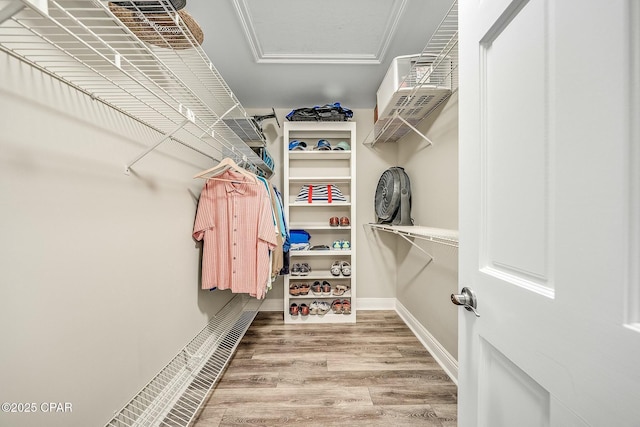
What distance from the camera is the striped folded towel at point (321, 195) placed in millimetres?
2494

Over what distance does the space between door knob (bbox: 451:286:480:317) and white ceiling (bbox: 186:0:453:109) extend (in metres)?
1.54

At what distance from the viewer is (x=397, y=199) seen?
2.18m

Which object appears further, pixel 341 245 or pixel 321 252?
pixel 341 245

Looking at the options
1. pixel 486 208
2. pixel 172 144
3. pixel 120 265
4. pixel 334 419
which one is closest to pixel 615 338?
pixel 486 208

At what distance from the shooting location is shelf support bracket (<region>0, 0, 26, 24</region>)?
0.44 m

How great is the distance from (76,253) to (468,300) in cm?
132

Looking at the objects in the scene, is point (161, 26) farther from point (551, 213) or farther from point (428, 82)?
point (428, 82)

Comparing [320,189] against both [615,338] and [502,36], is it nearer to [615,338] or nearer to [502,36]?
[502,36]

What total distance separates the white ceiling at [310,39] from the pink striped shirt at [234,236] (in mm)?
914

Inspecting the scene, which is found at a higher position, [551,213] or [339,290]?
[551,213]

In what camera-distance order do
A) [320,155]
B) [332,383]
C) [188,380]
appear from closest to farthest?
[188,380] < [332,383] < [320,155]

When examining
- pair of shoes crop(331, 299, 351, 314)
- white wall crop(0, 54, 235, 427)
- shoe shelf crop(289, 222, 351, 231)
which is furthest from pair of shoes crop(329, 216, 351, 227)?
white wall crop(0, 54, 235, 427)

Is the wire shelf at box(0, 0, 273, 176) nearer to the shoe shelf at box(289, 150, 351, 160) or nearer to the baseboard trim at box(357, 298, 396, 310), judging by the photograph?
the shoe shelf at box(289, 150, 351, 160)

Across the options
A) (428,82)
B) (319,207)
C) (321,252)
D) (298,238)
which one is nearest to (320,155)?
(319,207)
